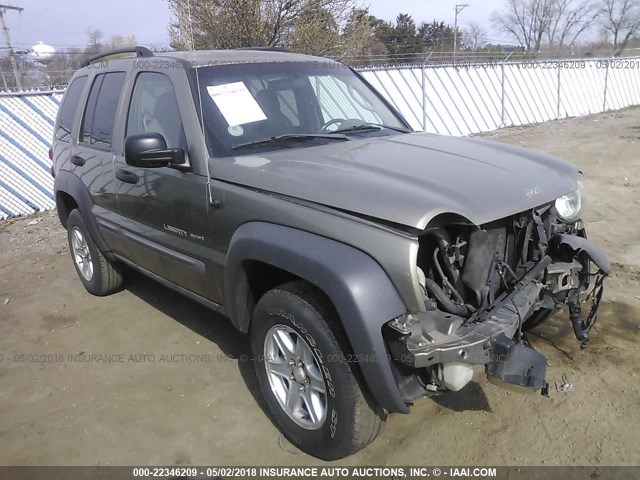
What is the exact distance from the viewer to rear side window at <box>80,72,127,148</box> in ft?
13.8

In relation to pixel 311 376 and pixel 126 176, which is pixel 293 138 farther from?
pixel 311 376

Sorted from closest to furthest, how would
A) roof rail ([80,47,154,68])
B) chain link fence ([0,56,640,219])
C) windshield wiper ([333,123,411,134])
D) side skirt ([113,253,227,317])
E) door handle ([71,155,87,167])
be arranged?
1. side skirt ([113,253,227,317])
2. windshield wiper ([333,123,411,134])
3. roof rail ([80,47,154,68])
4. door handle ([71,155,87,167])
5. chain link fence ([0,56,640,219])

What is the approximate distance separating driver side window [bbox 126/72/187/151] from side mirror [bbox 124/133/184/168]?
0.42ft

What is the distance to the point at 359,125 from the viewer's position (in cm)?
375

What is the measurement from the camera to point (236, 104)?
3.35 m

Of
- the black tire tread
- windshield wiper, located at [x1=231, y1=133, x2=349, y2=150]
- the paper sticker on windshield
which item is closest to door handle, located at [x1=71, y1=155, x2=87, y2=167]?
the paper sticker on windshield

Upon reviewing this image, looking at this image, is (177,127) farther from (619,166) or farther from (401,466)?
(619,166)

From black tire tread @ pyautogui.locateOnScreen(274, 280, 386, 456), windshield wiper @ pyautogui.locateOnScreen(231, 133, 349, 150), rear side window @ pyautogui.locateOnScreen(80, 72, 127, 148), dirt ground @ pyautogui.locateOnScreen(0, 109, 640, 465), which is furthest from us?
rear side window @ pyautogui.locateOnScreen(80, 72, 127, 148)

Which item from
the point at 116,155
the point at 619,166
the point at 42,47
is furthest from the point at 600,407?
the point at 42,47

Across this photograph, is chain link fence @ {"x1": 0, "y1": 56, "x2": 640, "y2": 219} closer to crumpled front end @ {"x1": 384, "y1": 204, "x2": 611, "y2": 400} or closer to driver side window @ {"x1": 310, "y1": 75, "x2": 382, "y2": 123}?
driver side window @ {"x1": 310, "y1": 75, "x2": 382, "y2": 123}

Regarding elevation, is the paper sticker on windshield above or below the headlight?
above

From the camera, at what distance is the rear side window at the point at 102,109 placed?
419 centimetres

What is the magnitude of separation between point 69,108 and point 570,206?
435 centimetres

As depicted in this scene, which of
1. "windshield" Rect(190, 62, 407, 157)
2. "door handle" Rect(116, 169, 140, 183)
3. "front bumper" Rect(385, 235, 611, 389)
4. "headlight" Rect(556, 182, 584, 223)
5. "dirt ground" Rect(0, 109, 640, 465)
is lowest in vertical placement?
"dirt ground" Rect(0, 109, 640, 465)
